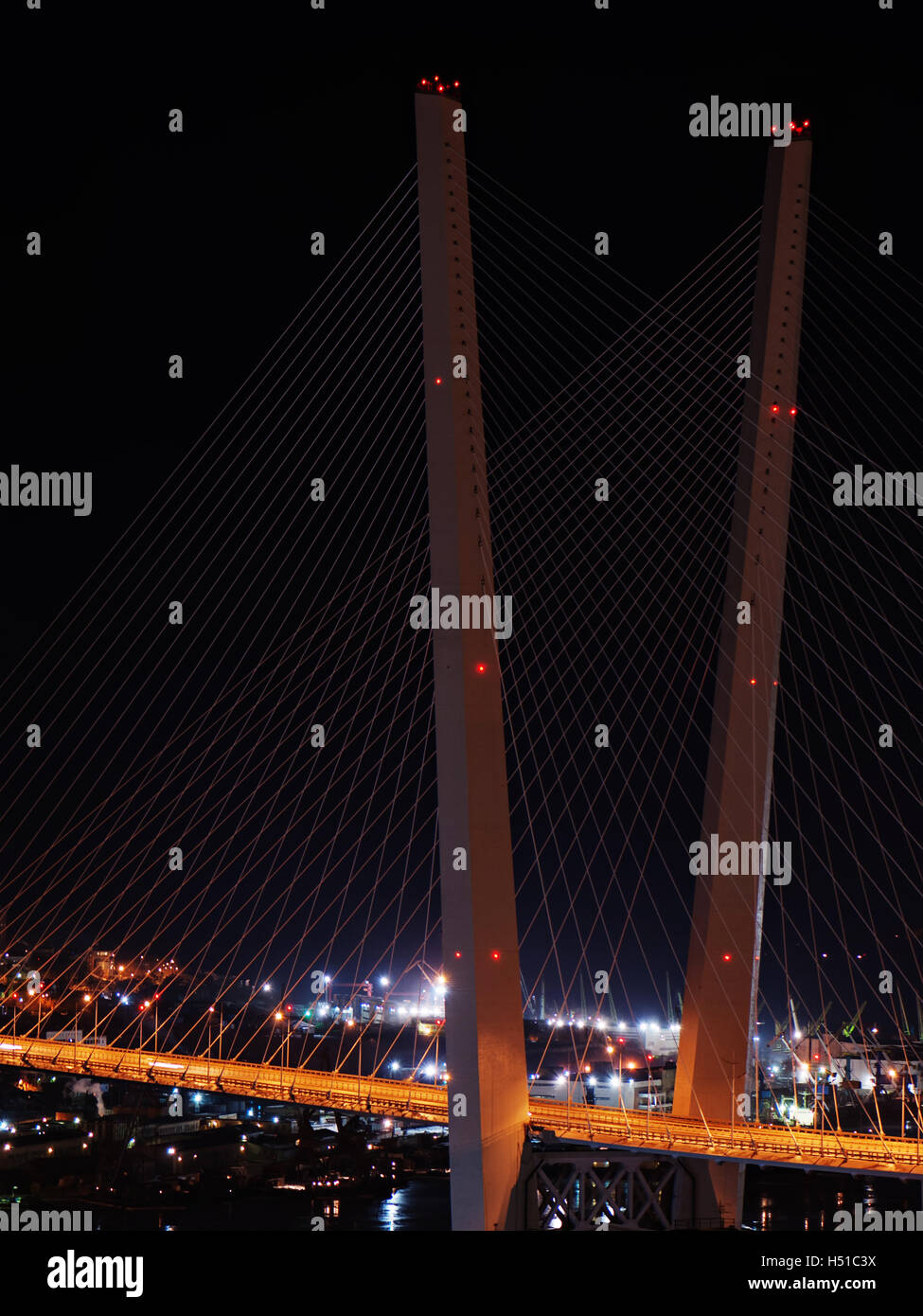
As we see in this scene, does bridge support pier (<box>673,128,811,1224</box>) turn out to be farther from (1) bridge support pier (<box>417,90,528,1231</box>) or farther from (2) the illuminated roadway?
(1) bridge support pier (<box>417,90,528,1231</box>)

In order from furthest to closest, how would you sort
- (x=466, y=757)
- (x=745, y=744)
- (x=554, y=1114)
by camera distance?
(x=745, y=744) < (x=554, y=1114) < (x=466, y=757)

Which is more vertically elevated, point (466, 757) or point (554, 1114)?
point (466, 757)

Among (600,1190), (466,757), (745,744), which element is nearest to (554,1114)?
(600,1190)

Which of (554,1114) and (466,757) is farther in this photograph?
(554,1114)

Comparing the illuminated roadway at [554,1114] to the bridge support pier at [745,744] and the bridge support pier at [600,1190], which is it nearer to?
the bridge support pier at [600,1190]

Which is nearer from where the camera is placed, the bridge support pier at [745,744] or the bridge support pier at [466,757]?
the bridge support pier at [466,757]

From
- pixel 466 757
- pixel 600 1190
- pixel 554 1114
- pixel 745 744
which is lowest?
pixel 600 1190

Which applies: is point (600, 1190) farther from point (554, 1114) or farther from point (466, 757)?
point (466, 757)

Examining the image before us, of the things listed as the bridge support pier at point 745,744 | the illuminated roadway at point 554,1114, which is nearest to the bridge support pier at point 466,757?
the illuminated roadway at point 554,1114
